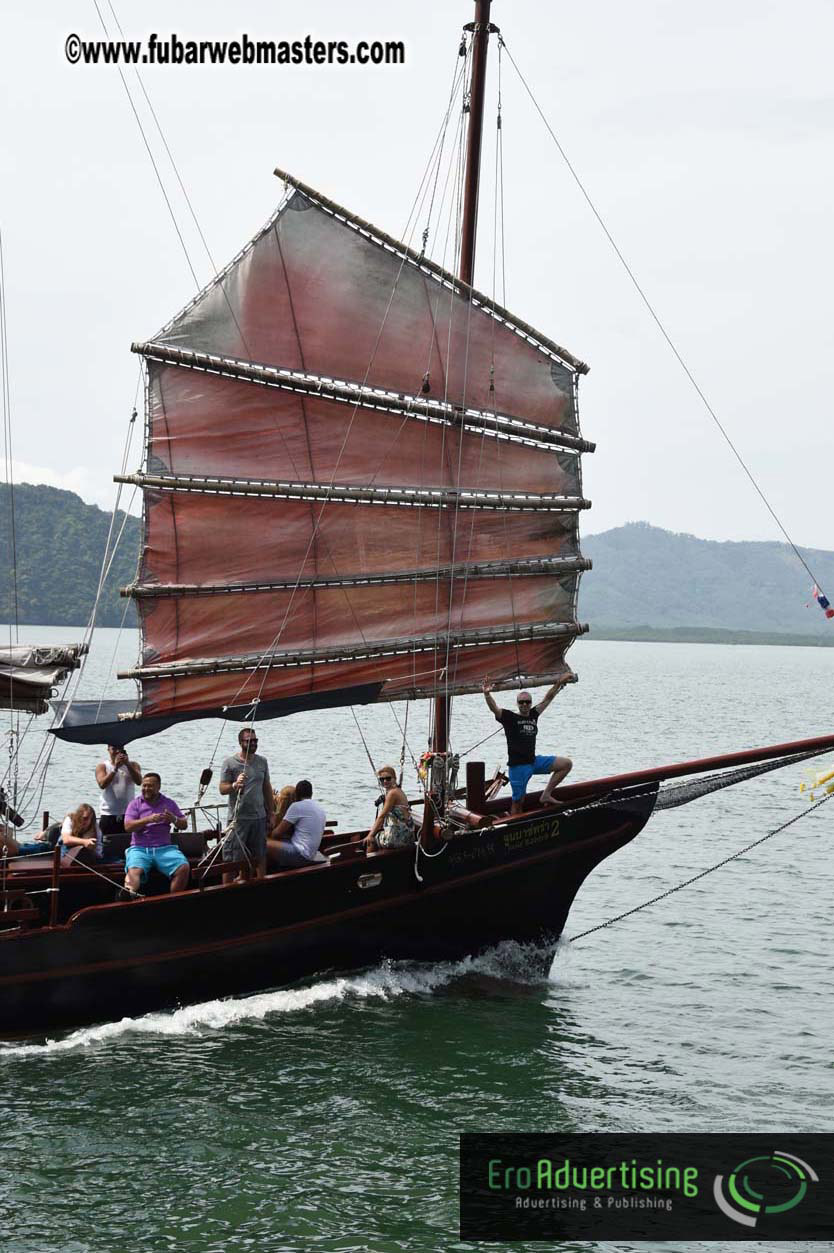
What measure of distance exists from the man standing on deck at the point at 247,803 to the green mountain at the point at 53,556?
103 m

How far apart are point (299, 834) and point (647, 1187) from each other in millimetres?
5516

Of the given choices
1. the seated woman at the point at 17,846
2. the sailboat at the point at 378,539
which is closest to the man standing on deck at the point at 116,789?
the sailboat at the point at 378,539

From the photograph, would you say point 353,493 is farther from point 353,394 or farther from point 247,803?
point 247,803

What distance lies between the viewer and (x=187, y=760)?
44.3 metres

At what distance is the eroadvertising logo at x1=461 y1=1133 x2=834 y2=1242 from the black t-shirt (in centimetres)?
487

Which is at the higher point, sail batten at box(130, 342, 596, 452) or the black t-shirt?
sail batten at box(130, 342, 596, 452)

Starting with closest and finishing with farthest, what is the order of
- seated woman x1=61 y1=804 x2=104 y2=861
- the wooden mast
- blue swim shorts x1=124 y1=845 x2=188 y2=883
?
blue swim shorts x1=124 y1=845 x2=188 y2=883, seated woman x1=61 y1=804 x2=104 y2=861, the wooden mast

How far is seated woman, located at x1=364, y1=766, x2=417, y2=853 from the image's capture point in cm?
1532

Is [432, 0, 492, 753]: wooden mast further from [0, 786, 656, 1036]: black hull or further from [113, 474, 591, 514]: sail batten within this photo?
[113, 474, 591, 514]: sail batten

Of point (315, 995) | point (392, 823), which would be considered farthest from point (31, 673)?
point (315, 995)

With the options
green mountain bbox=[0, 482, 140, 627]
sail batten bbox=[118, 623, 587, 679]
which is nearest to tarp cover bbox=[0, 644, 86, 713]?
sail batten bbox=[118, 623, 587, 679]

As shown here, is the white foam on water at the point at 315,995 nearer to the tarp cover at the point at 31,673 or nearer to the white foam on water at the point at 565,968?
the white foam on water at the point at 565,968

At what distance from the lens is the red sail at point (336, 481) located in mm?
16859

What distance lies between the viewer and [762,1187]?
11594 millimetres
